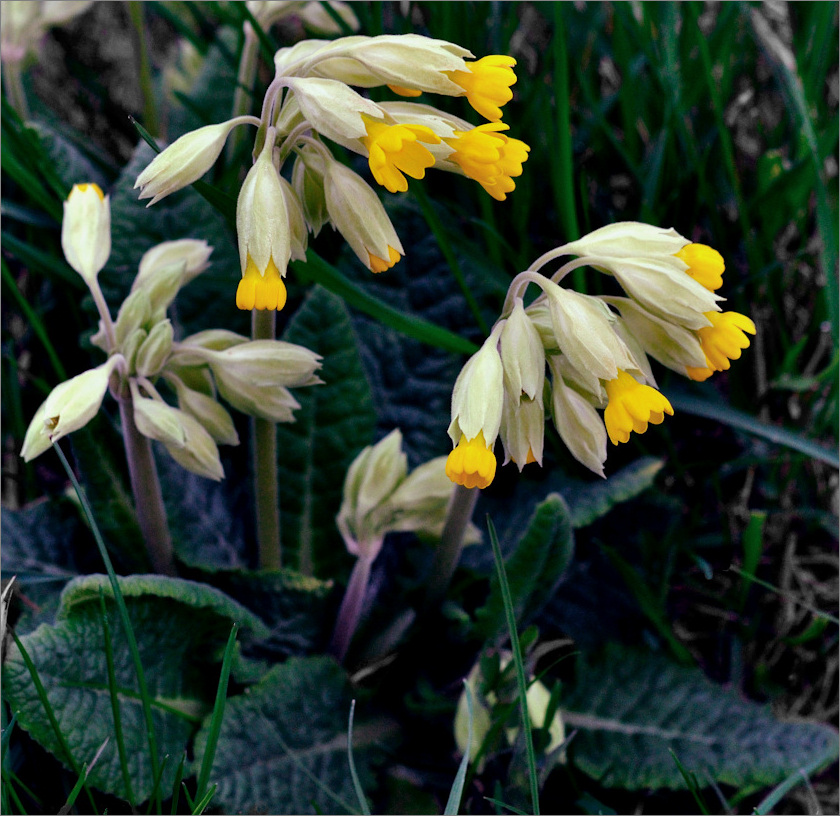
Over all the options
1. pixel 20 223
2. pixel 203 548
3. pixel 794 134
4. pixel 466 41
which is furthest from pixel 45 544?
pixel 794 134

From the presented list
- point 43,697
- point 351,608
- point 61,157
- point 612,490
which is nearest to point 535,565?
point 612,490

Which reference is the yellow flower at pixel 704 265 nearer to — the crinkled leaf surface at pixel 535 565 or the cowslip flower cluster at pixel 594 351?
the cowslip flower cluster at pixel 594 351

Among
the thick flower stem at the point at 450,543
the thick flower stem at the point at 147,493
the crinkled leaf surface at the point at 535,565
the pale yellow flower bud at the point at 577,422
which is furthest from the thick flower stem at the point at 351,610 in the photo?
the pale yellow flower bud at the point at 577,422

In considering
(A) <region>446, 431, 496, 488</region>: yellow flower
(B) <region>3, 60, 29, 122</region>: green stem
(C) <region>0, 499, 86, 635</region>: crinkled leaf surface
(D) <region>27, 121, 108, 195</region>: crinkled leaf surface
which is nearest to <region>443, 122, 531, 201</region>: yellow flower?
(A) <region>446, 431, 496, 488</region>: yellow flower

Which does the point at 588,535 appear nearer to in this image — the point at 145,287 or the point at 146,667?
the point at 146,667

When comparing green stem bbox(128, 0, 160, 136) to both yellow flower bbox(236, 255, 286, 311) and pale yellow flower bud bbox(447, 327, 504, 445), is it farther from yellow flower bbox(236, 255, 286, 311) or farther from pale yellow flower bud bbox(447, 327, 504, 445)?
pale yellow flower bud bbox(447, 327, 504, 445)

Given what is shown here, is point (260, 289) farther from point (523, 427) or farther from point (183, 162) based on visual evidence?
point (523, 427)
